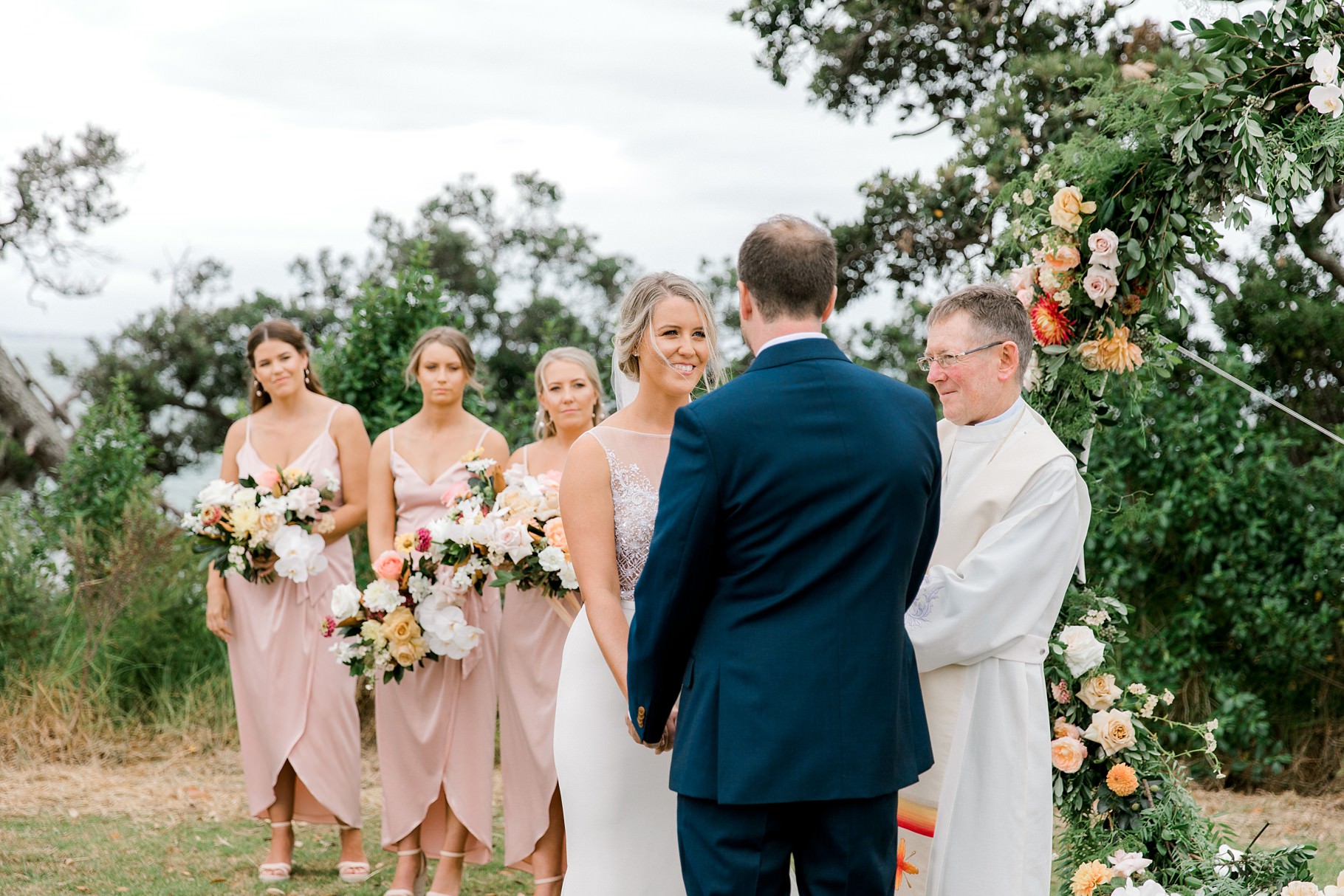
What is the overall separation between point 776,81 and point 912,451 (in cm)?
673

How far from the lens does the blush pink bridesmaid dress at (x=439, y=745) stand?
18.0ft

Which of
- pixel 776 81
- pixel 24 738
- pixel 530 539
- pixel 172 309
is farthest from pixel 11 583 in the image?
pixel 776 81

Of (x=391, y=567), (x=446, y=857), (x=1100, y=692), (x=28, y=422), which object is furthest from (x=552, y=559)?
(x=28, y=422)

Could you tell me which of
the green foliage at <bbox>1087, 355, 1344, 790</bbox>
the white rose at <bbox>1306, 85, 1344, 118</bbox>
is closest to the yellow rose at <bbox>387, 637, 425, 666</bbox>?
the white rose at <bbox>1306, 85, 1344, 118</bbox>

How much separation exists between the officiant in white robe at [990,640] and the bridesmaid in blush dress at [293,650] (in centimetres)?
332

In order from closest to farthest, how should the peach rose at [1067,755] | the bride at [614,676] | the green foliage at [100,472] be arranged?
the bride at [614,676], the peach rose at [1067,755], the green foliage at [100,472]

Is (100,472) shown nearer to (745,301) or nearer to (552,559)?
(552,559)

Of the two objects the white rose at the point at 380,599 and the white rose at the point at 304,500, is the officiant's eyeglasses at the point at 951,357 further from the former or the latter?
the white rose at the point at 304,500

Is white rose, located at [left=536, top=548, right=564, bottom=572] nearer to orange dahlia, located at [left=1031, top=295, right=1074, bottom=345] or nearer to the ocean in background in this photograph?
orange dahlia, located at [left=1031, top=295, right=1074, bottom=345]

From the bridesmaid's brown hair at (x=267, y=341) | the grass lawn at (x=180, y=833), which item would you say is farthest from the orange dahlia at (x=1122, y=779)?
the bridesmaid's brown hair at (x=267, y=341)

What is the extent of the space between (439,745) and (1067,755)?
274 cm

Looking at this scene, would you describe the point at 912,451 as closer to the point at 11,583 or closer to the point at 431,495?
the point at 431,495

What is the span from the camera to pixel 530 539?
15.8 ft

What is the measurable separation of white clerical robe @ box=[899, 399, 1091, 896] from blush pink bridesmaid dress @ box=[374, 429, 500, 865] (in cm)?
255
